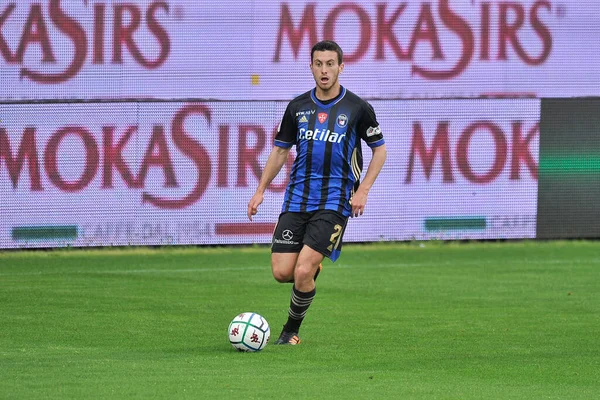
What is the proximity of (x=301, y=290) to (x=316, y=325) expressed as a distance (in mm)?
1405

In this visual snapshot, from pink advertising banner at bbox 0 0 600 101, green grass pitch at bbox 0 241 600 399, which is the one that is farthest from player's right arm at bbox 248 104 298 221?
pink advertising banner at bbox 0 0 600 101

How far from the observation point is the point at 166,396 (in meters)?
7.12

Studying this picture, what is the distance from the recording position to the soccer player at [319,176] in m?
9.02

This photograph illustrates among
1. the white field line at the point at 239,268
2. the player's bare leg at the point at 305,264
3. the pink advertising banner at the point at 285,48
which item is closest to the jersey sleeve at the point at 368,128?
the player's bare leg at the point at 305,264

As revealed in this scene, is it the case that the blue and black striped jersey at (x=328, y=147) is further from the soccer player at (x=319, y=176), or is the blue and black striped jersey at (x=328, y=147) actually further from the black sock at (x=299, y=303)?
the black sock at (x=299, y=303)

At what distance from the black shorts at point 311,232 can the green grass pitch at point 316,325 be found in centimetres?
73

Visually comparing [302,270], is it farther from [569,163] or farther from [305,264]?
[569,163]

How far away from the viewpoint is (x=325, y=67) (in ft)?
29.5

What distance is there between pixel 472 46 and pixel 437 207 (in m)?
2.31

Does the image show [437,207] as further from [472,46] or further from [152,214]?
[152,214]

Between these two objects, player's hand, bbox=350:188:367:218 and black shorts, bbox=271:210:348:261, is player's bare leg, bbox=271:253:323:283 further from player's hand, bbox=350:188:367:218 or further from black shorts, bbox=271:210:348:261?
player's hand, bbox=350:188:367:218

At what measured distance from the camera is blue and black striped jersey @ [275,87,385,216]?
909cm

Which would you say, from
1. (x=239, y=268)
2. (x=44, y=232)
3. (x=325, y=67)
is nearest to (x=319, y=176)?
(x=325, y=67)

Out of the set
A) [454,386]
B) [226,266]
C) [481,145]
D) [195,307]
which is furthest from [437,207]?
[454,386]
